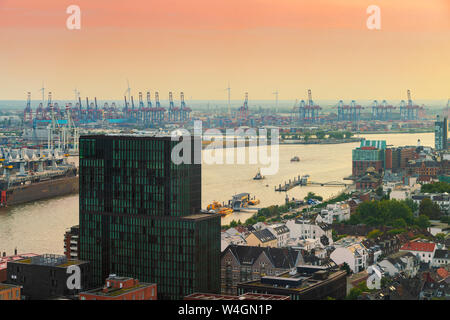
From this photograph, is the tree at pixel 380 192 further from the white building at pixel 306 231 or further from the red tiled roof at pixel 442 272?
the red tiled roof at pixel 442 272

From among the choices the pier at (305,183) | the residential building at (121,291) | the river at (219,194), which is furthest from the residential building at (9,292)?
the pier at (305,183)

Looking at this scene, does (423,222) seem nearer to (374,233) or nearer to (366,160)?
(374,233)

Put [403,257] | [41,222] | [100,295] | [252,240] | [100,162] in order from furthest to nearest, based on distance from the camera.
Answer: [41,222] < [252,240] < [403,257] < [100,162] < [100,295]

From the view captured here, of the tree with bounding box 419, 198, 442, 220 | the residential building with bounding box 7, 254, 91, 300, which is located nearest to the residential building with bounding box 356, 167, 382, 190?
the tree with bounding box 419, 198, 442, 220

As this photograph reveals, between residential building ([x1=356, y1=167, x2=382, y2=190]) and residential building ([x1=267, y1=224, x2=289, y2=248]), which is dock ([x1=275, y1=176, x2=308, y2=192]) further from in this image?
residential building ([x1=267, y1=224, x2=289, y2=248])
